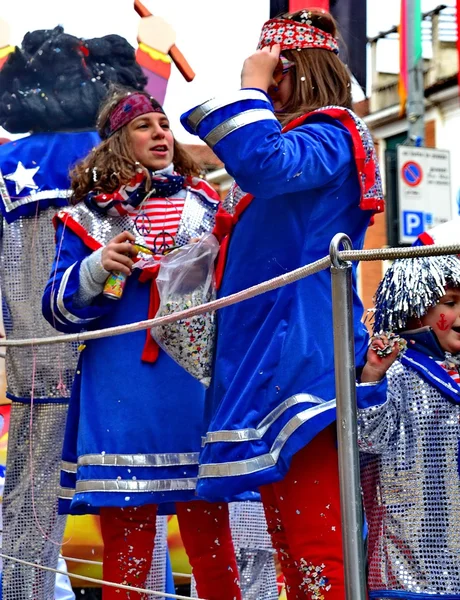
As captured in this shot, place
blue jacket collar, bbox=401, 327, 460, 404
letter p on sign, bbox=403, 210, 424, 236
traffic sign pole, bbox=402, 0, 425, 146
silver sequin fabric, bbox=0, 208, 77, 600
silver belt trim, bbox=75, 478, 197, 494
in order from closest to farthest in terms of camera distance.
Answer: blue jacket collar, bbox=401, 327, 460, 404, silver belt trim, bbox=75, 478, 197, 494, silver sequin fabric, bbox=0, 208, 77, 600, traffic sign pole, bbox=402, 0, 425, 146, letter p on sign, bbox=403, 210, 424, 236

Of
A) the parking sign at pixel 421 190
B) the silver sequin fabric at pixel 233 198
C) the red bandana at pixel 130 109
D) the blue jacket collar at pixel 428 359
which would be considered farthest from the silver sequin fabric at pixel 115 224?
the parking sign at pixel 421 190

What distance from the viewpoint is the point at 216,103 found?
202 cm

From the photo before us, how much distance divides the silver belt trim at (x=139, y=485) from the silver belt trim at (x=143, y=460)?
0.04m

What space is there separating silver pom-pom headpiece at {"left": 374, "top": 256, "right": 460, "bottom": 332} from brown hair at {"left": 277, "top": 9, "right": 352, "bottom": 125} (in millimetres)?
365

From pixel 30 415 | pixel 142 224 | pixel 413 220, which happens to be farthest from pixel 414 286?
pixel 413 220

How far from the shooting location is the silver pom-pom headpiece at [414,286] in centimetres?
219

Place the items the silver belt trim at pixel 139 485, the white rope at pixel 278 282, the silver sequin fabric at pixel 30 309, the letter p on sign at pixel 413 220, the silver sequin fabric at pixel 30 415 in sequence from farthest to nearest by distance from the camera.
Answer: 1. the letter p on sign at pixel 413 220
2. the silver sequin fabric at pixel 30 309
3. the silver sequin fabric at pixel 30 415
4. the silver belt trim at pixel 139 485
5. the white rope at pixel 278 282

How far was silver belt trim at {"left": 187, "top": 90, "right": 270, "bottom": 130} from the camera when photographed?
202 centimetres

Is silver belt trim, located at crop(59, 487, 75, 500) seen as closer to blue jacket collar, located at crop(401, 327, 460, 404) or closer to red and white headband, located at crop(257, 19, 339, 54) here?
blue jacket collar, located at crop(401, 327, 460, 404)

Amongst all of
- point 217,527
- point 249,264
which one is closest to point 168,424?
point 217,527

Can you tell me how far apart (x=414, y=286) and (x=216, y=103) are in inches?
21.3

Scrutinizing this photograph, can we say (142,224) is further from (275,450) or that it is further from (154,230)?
(275,450)

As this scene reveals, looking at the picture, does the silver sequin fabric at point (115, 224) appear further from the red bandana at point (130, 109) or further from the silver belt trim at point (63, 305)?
the red bandana at point (130, 109)

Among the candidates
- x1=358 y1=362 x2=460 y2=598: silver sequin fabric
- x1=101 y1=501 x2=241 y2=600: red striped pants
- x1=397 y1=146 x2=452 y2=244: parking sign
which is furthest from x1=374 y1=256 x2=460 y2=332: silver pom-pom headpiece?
x1=397 y1=146 x2=452 y2=244: parking sign
